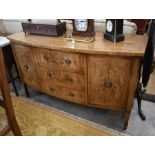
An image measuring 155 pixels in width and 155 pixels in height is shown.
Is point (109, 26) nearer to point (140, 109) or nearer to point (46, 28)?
point (46, 28)

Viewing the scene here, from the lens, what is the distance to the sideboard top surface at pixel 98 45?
4.00 feet

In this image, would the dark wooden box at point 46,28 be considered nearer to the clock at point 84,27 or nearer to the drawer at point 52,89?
the clock at point 84,27

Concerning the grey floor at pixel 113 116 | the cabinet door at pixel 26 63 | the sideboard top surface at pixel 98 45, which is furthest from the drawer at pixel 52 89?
the sideboard top surface at pixel 98 45

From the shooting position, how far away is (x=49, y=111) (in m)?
1.91

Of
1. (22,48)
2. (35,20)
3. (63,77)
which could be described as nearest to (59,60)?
(63,77)

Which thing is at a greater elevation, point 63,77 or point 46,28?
point 46,28

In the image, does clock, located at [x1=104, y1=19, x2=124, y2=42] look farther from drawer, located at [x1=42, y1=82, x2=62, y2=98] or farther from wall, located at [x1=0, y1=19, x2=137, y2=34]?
drawer, located at [x1=42, y1=82, x2=62, y2=98]

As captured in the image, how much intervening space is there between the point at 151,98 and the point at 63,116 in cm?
94

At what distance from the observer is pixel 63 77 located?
1617 millimetres

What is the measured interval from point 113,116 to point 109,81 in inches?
21.6
